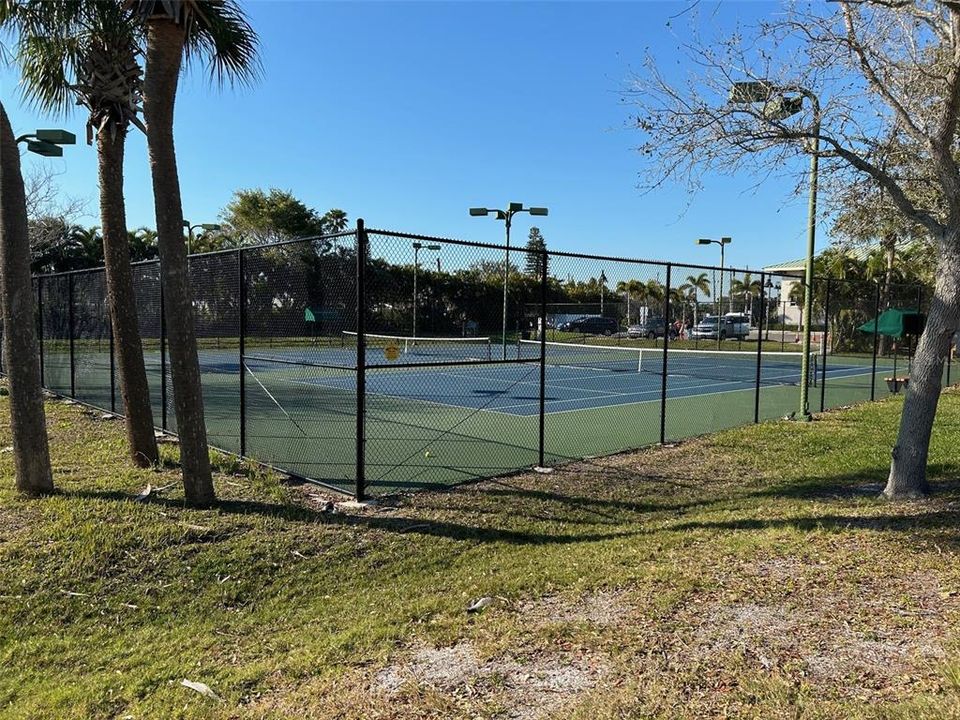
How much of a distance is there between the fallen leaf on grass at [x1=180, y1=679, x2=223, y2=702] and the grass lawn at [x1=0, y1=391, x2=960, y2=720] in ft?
0.08

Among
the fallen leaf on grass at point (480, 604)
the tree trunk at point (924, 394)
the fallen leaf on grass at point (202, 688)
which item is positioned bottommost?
the fallen leaf on grass at point (202, 688)

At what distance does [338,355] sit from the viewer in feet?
26.0

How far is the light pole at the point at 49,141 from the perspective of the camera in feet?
39.8

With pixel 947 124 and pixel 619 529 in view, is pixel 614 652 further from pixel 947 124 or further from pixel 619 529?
pixel 947 124

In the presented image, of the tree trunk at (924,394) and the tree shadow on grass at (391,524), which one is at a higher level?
the tree trunk at (924,394)

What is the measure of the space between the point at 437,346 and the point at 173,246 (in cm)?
338

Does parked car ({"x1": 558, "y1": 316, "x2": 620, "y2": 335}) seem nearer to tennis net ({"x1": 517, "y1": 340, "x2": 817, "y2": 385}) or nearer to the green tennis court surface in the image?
the green tennis court surface

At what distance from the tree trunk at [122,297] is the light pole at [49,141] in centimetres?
571

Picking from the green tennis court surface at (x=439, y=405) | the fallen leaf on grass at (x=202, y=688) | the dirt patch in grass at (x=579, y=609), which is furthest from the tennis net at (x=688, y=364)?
the fallen leaf on grass at (x=202, y=688)

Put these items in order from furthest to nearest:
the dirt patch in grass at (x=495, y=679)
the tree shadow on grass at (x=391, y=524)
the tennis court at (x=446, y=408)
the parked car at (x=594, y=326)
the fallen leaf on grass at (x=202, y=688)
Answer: the parked car at (x=594, y=326), the tennis court at (x=446, y=408), the tree shadow on grass at (x=391, y=524), the fallen leaf on grass at (x=202, y=688), the dirt patch in grass at (x=495, y=679)

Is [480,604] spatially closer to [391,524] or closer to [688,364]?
[391,524]

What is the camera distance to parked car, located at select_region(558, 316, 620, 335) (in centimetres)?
1481

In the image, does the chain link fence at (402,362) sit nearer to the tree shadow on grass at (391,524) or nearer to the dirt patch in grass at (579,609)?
the tree shadow on grass at (391,524)

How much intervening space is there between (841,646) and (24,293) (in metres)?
6.72
